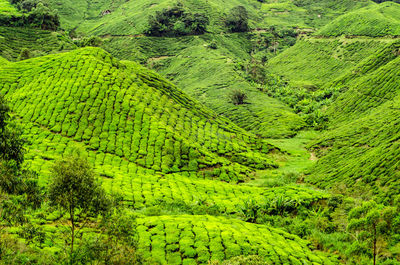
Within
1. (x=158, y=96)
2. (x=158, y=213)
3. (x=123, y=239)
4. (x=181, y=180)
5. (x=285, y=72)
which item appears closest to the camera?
(x=123, y=239)

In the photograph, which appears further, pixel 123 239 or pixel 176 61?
pixel 176 61

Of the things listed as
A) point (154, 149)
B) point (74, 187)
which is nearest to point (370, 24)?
point (154, 149)

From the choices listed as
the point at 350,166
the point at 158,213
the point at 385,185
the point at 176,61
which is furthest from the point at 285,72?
the point at 158,213

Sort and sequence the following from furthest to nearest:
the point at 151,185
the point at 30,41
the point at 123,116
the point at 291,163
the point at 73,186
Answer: the point at 30,41 < the point at 291,163 < the point at 123,116 < the point at 151,185 < the point at 73,186

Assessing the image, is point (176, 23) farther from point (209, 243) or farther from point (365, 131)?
point (209, 243)

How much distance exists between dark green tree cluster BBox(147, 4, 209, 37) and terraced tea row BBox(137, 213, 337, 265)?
532ft

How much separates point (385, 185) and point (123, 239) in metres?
41.1

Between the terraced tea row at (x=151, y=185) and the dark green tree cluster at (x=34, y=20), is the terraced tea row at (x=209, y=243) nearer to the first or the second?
the terraced tea row at (x=151, y=185)

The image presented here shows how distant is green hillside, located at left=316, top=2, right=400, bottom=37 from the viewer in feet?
486

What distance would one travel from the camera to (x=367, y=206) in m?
29.7

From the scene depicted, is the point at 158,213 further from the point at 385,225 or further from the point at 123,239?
the point at 385,225

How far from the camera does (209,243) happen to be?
3144 centimetres

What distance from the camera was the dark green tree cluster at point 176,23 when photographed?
595 feet

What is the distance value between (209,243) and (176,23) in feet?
557
